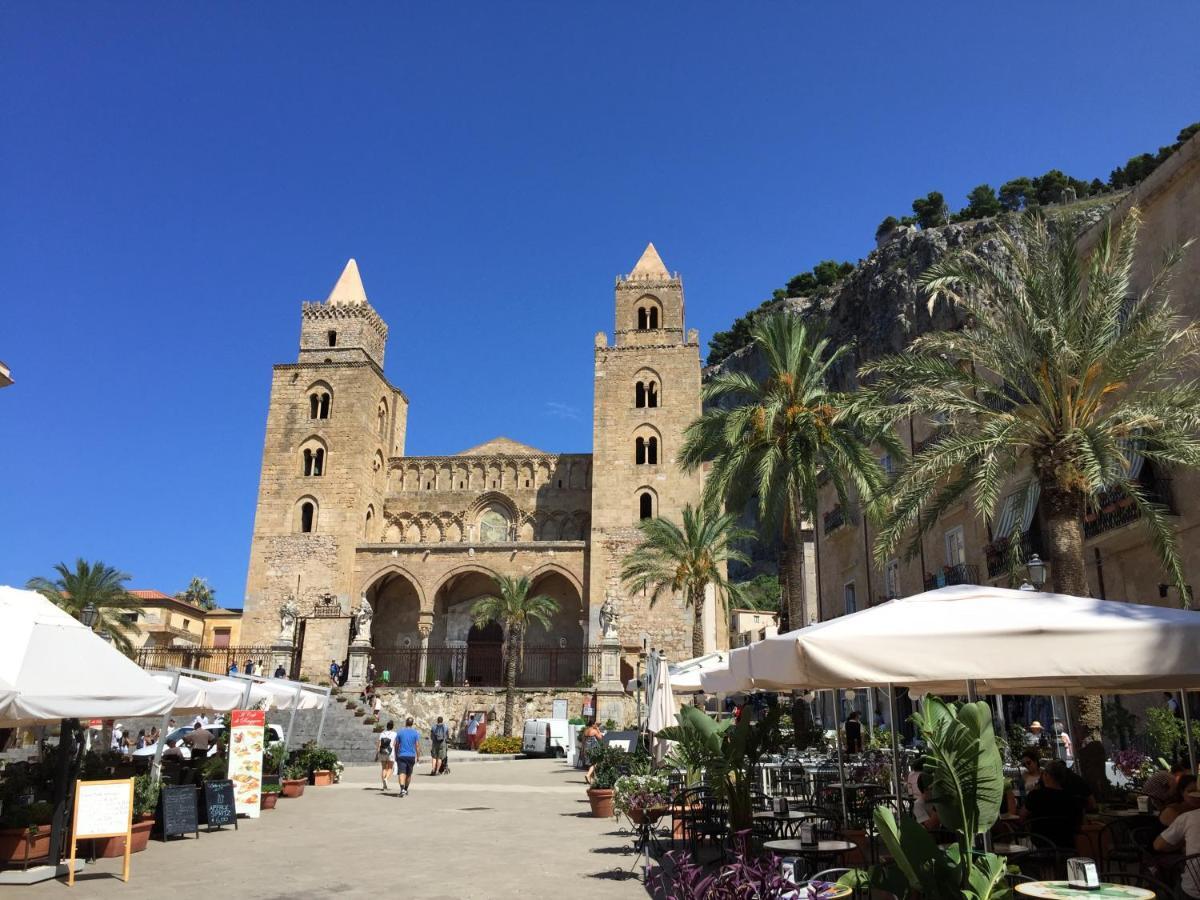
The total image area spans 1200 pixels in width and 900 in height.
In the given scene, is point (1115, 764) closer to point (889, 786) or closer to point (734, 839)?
point (889, 786)

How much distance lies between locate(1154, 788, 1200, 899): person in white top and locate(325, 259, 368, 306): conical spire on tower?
41393 mm

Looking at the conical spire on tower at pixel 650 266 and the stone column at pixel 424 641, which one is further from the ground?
the conical spire on tower at pixel 650 266

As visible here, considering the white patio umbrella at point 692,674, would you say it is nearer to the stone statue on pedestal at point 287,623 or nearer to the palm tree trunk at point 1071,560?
the palm tree trunk at point 1071,560

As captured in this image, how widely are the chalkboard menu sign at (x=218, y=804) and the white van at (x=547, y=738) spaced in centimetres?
1565

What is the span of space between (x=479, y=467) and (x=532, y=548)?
22.1 ft

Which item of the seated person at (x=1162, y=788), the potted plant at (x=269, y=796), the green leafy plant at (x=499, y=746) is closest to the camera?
the seated person at (x=1162, y=788)

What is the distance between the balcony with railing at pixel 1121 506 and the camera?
1497 centimetres

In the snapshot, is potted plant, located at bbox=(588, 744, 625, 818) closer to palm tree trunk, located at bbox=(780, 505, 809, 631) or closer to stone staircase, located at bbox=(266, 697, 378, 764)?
palm tree trunk, located at bbox=(780, 505, 809, 631)

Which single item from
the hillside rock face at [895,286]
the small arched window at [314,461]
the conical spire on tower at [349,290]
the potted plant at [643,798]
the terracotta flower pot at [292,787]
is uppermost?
the hillside rock face at [895,286]

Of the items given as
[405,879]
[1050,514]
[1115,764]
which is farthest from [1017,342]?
[405,879]

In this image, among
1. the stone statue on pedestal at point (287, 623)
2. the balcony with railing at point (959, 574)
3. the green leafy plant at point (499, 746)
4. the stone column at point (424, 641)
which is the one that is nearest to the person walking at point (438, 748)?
the green leafy plant at point (499, 746)

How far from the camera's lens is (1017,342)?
11133mm

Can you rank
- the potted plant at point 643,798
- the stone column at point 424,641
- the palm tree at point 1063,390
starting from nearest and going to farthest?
the potted plant at point 643,798 < the palm tree at point 1063,390 < the stone column at point 424,641

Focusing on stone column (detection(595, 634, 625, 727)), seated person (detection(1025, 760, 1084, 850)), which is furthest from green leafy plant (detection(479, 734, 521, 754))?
seated person (detection(1025, 760, 1084, 850))
